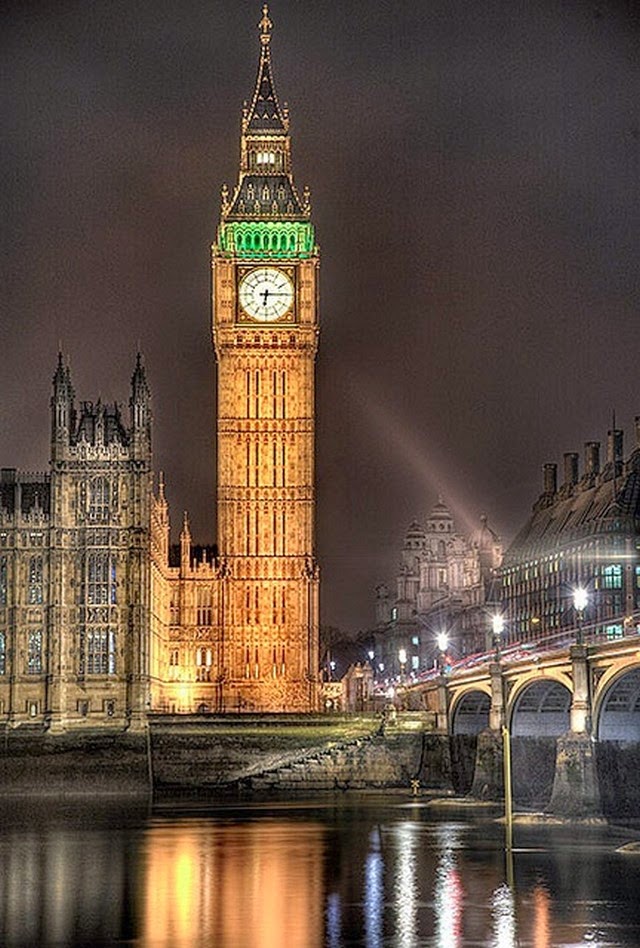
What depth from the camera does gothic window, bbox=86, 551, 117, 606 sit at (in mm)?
165000

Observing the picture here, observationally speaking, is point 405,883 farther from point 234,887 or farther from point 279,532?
point 279,532

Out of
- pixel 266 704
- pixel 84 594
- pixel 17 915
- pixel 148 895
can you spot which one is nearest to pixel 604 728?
pixel 148 895

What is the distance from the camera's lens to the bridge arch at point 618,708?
104m

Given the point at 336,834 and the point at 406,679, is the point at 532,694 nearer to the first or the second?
the point at 336,834

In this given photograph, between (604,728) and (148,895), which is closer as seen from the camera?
(148,895)

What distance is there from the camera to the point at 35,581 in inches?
6526

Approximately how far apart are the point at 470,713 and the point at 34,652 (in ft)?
130

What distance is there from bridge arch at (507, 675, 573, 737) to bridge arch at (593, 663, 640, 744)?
1457cm

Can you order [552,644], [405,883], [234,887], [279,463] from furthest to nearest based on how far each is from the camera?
[279,463]
[552,644]
[405,883]
[234,887]

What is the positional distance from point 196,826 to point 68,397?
216 feet

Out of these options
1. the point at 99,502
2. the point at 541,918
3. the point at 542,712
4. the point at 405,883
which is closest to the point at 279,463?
the point at 99,502

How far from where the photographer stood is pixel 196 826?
106562mm

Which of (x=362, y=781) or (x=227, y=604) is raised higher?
(x=227, y=604)

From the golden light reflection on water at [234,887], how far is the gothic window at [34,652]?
63030 mm
